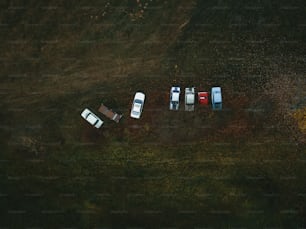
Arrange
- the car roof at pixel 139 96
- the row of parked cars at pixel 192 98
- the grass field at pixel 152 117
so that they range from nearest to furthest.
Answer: the grass field at pixel 152 117 → the row of parked cars at pixel 192 98 → the car roof at pixel 139 96

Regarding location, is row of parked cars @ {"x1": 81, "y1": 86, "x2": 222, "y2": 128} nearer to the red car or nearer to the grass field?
the red car

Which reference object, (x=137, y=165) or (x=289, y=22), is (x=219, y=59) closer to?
(x=289, y=22)

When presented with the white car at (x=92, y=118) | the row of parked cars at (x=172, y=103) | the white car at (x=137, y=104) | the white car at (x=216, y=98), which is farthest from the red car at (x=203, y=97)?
the white car at (x=92, y=118)

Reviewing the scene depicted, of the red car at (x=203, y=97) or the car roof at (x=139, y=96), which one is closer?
the red car at (x=203, y=97)

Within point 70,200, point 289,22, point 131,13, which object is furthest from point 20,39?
point 289,22

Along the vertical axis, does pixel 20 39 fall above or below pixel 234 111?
above

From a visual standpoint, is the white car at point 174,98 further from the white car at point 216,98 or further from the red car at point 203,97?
the white car at point 216,98

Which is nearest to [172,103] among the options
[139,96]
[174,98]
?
[174,98]
